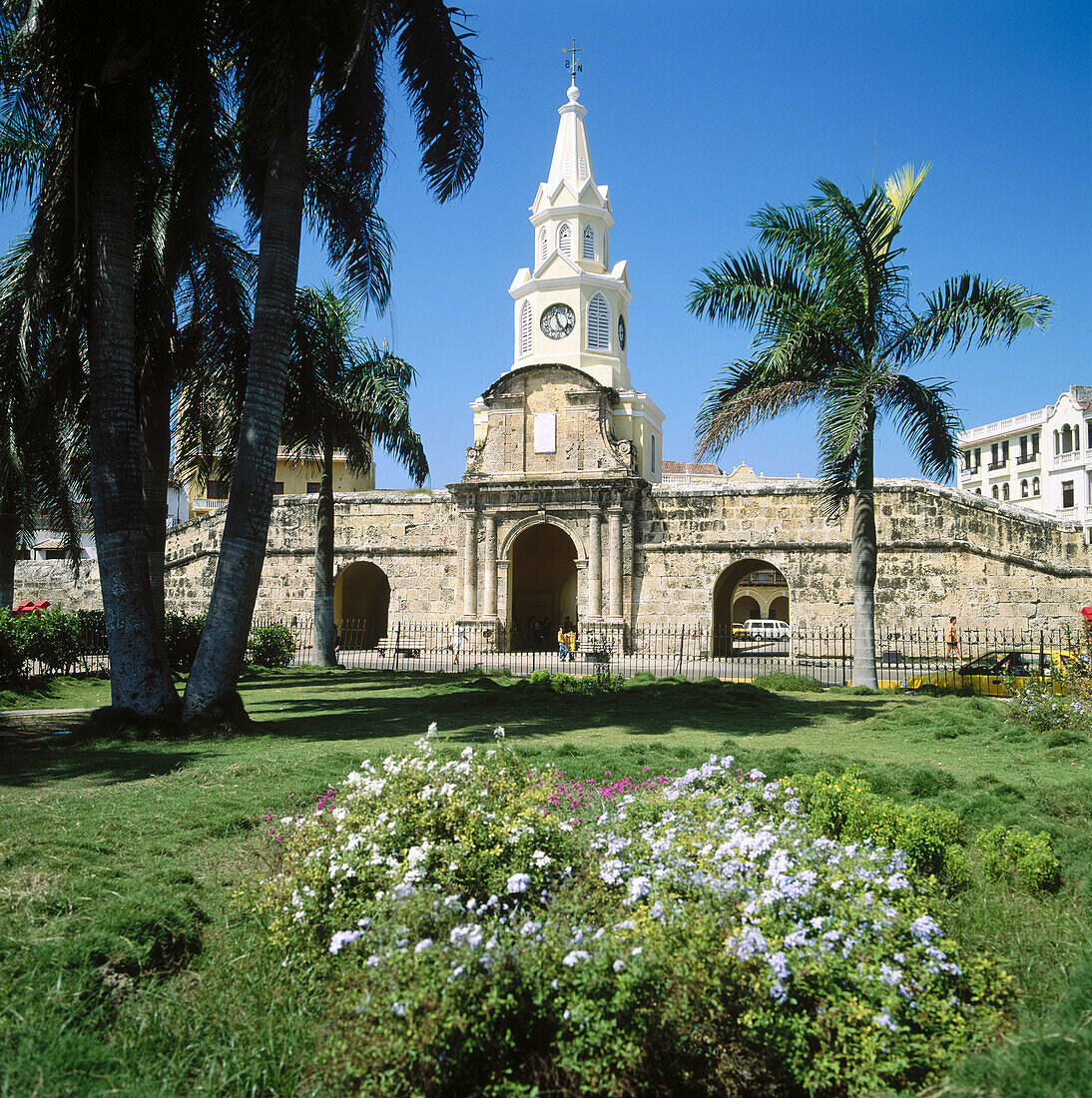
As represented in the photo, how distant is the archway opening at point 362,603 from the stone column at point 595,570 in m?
8.96

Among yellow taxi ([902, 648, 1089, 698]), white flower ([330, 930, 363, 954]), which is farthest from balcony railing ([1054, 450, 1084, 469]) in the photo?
white flower ([330, 930, 363, 954])

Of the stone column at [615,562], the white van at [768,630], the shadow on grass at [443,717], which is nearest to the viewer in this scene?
the shadow on grass at [443,717]

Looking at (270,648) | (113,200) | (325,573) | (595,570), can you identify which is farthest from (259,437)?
(595,570)

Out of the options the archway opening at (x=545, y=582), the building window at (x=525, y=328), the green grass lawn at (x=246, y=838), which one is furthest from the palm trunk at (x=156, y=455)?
the archway opening at (x=545, y=582)

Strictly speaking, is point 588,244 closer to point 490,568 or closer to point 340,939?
point 490,568

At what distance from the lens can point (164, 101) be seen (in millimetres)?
11094

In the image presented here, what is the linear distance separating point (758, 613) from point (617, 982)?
60107 millimetres

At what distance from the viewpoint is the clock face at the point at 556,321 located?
30734 mm

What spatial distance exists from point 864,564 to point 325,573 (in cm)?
Result: 1129

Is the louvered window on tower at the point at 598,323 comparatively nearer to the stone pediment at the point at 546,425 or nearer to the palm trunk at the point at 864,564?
the stone pediment at the point at 546,425

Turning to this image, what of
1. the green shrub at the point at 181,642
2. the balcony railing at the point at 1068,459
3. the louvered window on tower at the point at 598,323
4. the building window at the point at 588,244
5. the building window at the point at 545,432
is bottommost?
the green shrub at the point at 181,642

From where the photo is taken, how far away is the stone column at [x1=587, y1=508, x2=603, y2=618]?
25484 mm

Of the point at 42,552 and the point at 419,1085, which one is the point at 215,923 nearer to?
the point at 419,1085

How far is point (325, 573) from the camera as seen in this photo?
19.6m
